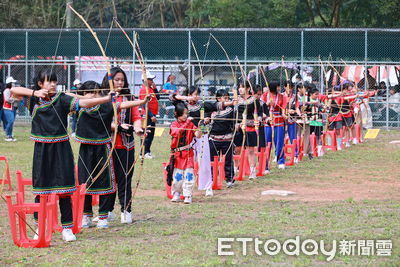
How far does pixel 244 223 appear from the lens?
870 centimetres

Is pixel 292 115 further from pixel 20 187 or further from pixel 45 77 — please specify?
pixel 45 77

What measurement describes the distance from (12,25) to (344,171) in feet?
84.1

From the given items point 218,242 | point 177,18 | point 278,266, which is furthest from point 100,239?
point 177,18

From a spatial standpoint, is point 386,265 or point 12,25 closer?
point 386,265

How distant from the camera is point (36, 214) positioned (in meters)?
7.91

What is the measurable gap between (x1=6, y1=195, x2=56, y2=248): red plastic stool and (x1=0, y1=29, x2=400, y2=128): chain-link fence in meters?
15.9

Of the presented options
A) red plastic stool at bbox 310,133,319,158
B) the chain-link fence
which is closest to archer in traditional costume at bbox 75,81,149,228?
red plastic stool at bbox 310,133,319,158

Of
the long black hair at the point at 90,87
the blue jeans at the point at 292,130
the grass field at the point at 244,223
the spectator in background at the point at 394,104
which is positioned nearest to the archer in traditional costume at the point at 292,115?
the blue jeans at the point at 292,130

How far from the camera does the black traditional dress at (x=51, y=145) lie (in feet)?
25.2

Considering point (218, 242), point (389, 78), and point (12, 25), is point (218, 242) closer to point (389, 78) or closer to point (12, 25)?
point (389, 78)

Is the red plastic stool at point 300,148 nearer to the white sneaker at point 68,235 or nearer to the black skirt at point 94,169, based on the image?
the black skirt at point 94,169

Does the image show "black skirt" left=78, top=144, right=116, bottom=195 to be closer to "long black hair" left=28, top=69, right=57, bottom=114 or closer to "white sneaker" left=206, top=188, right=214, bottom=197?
"long black hair" left=28, top=69, right=57, bottom=114

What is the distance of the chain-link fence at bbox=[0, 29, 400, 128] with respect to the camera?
955 inches

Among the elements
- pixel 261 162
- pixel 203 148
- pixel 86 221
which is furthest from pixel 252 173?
pixel 86 221
